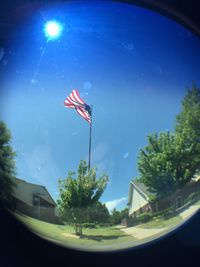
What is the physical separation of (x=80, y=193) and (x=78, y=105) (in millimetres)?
431

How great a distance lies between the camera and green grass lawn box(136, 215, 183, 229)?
11.1 feet

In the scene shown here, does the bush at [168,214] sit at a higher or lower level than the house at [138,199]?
lower

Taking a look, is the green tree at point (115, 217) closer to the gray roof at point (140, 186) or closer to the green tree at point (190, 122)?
the gray roof at point (140, 186)

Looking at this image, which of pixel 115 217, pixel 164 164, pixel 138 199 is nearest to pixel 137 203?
pixel 138 199

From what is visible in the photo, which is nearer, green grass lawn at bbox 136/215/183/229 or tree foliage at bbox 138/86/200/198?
tree foliage at bbox 138/86/200/198

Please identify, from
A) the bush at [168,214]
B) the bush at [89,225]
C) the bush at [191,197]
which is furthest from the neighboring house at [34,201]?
the bush at [191,197]

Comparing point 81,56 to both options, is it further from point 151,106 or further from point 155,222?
point 155,222

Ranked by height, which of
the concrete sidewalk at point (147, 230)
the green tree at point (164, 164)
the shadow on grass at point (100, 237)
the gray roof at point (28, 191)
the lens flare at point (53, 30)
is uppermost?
the lens flare at point (53, 30)

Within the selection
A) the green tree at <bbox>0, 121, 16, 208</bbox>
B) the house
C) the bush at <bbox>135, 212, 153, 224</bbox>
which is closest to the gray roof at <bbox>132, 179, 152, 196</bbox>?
the house

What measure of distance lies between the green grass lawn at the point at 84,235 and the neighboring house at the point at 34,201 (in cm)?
4

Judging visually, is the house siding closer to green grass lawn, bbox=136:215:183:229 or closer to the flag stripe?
green grass lawn, bbox=136:215:183:229

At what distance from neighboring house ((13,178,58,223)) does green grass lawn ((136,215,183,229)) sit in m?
0.45

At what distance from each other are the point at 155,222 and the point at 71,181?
460 mm

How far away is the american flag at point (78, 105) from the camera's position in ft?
10.8
